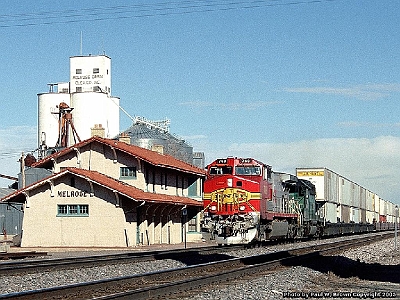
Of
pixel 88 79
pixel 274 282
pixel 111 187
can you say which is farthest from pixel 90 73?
pixel 274 282

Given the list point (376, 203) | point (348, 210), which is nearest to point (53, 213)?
point (348, 210)

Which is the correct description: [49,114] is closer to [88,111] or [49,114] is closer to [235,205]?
[88,111]

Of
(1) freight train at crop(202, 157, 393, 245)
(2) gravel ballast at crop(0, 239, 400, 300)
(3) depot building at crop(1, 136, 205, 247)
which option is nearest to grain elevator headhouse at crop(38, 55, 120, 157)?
(3) depot building at crop(1, 136, 205, 247)

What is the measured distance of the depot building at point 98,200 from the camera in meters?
42.2

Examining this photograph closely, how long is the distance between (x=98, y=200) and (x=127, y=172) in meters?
4.18

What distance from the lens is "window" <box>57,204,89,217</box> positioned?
43.0m

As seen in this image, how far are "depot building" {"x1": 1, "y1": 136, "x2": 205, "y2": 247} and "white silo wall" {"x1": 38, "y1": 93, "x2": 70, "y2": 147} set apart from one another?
55123 millimetres

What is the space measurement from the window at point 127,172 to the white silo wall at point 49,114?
5832 centimetres

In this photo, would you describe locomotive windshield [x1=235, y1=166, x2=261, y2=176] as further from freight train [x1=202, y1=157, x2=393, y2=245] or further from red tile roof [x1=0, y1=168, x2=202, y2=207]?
red tile roof [x1=0, y1=168, x2=202, y2=207]

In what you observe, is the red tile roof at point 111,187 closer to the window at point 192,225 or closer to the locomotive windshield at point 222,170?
the window at point 192,225

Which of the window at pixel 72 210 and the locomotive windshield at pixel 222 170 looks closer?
the locomotive windshield at pixel 222 170

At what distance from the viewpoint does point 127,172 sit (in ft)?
152

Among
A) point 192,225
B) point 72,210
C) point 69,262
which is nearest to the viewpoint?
point 69,262

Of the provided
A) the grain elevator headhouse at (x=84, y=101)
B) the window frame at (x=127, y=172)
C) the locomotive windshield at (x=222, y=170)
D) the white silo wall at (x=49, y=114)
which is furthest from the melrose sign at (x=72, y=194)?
the white silo wall at (x=49, y=114)
